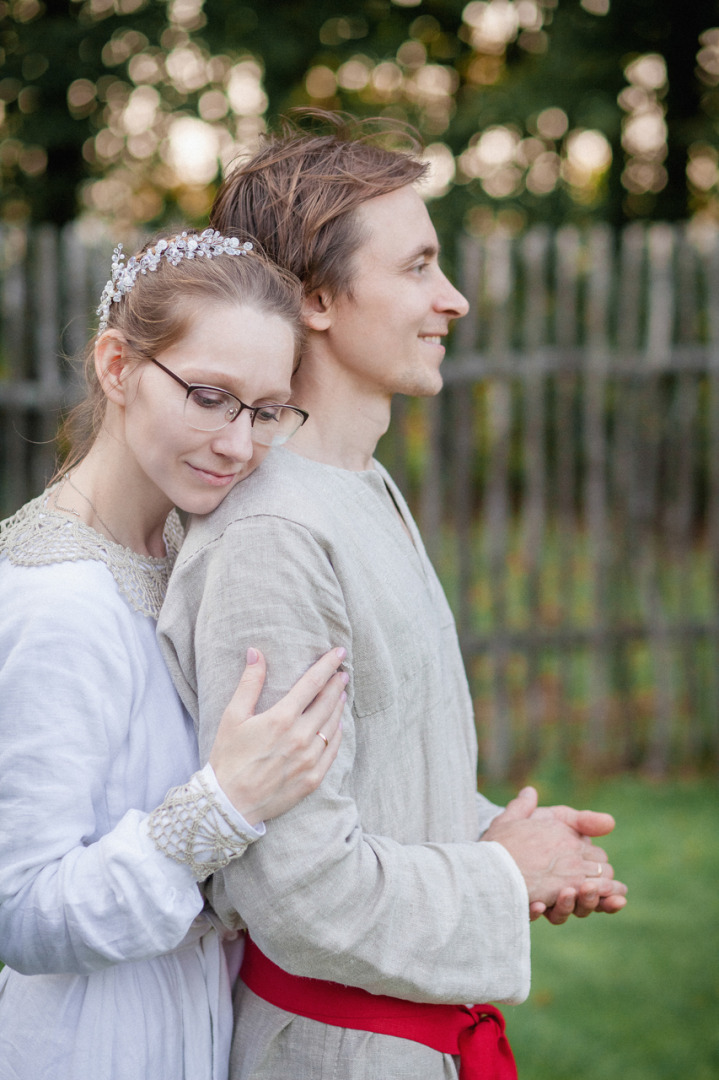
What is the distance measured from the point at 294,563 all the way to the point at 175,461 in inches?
11.1

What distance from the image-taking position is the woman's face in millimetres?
1619

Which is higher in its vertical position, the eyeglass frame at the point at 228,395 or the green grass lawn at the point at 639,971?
the eyeglass frame at the point at 228,395

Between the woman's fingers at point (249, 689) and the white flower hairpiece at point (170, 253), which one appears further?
the white flower hairpiece at point (170, 253)

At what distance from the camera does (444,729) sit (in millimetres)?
1885

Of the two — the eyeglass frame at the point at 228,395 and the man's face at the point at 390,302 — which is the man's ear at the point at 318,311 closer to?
the man's face at the point at 390,302

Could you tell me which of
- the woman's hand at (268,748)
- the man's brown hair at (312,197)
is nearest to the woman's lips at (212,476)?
the woman's hand at (268,748)

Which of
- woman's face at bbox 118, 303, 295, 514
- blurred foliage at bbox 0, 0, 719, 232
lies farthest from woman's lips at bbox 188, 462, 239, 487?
blurred foliage at bbox 0, 0, 719, 232

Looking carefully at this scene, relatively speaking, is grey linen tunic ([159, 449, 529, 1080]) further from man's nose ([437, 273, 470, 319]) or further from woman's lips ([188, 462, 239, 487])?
Answer: man's nose ([437, 273, 470, 319])

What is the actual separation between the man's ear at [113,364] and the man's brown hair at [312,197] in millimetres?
368

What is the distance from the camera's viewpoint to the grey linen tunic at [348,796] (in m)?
1.53

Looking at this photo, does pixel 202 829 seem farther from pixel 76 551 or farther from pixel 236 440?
pixel 236 440

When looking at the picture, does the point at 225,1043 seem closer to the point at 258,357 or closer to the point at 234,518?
the point at 234,518

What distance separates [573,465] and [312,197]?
4.06 metres

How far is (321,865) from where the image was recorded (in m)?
1.50
